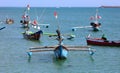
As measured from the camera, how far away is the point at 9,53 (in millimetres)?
47688

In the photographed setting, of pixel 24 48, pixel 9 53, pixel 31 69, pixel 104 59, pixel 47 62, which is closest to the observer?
pixel 31 69

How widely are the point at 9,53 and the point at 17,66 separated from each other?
8516 millimetres

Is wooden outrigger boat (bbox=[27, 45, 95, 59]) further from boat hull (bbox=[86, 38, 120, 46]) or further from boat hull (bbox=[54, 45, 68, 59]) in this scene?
boat hull (bbox=[86, 38, 120, 46])

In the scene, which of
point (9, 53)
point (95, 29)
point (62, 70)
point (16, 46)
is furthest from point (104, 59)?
point (95, 29)

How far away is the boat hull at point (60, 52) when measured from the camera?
41.1 metres

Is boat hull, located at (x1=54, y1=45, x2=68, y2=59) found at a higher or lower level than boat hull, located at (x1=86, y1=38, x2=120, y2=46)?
higher

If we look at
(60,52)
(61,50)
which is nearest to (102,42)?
(60,52)

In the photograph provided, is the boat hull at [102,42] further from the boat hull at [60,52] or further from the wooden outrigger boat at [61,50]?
the boat hull at [60,52]

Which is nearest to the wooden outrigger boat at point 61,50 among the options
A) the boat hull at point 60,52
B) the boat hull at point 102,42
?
the boat hull at point 60,52

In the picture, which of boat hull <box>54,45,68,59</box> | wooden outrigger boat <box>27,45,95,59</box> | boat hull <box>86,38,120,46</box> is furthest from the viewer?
boat hull <box>86,38,120,46</box>

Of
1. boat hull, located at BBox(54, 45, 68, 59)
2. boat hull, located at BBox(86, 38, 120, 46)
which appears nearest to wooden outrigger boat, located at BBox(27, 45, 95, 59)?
boat hull, located at BBox(54, 45, 68, 59)

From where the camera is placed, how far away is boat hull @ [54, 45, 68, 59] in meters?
41.1

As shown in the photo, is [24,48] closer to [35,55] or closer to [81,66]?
[35,55]

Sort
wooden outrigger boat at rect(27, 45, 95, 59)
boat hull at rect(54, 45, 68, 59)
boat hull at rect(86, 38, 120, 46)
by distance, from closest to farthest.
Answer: boat hull at rect(54, 45, 68, 59) → wooden outrigger boat at rect(27, 45, 95, 59) → boat hull at rect(86, 38, 120, 46)
